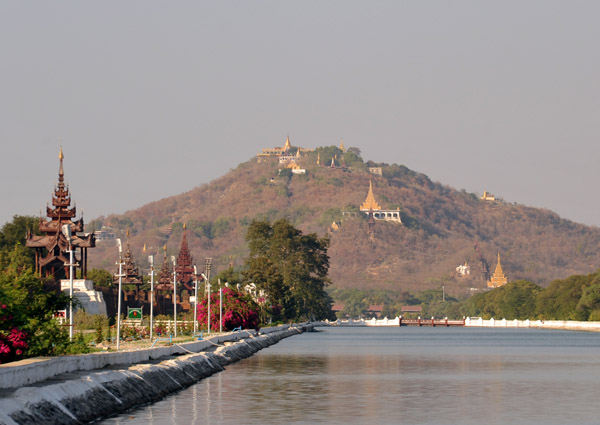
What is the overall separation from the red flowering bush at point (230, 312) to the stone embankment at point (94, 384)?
46.2 meters

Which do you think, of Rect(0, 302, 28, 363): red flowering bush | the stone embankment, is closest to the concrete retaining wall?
the stone embankment

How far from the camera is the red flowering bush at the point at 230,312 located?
345 ft

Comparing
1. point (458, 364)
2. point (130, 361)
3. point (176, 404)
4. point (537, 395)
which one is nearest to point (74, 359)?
point (176, 404)

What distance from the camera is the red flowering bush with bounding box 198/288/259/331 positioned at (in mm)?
105062

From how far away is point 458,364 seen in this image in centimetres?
7469

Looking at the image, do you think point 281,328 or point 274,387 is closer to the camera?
point 274,387

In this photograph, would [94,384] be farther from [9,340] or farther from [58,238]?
[58,238]

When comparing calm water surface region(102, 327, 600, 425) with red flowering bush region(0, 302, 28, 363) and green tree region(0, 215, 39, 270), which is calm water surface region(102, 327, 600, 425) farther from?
green tree region(0, 215, 39, 270)

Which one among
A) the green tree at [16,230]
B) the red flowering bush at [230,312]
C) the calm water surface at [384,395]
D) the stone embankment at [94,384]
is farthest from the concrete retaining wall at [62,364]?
the green tree at [16,230]

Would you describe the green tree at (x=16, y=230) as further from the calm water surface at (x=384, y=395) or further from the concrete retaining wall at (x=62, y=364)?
the concrete retaining wall at (x=62, y=364)

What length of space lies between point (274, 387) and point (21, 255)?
82572 millimetres

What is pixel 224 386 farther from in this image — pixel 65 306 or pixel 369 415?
pixel 369 415

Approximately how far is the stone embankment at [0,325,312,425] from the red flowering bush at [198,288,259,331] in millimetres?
46158

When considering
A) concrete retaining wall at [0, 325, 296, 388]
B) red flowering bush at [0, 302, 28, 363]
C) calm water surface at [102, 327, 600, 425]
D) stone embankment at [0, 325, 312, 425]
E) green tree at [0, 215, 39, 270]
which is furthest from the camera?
green tree at [0, 215, 39, 270]
